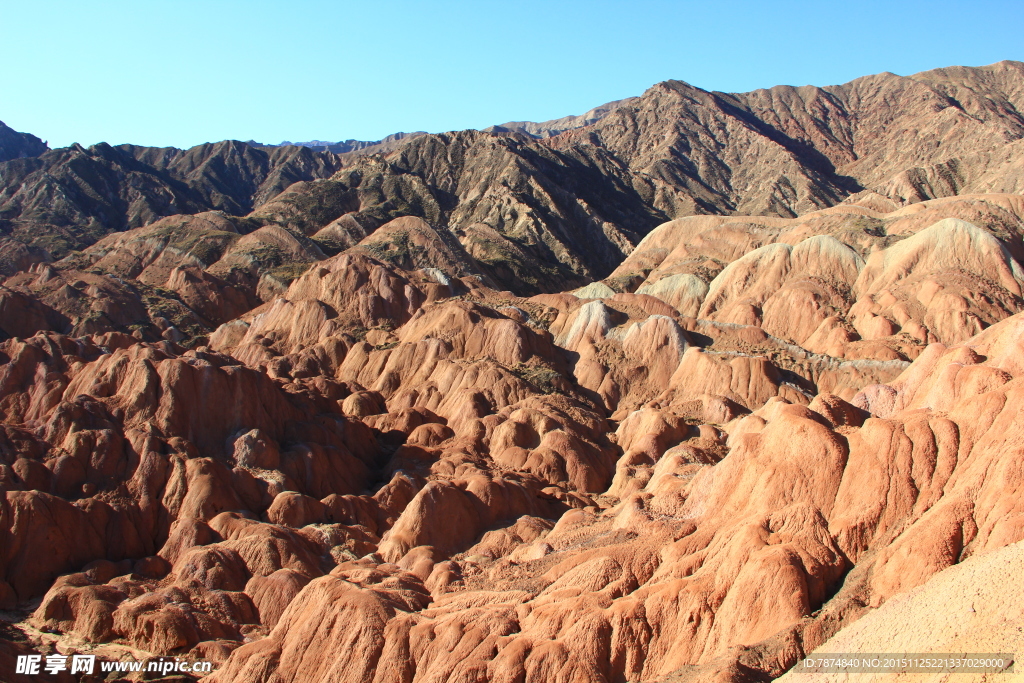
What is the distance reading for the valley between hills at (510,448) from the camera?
19250 millimetres

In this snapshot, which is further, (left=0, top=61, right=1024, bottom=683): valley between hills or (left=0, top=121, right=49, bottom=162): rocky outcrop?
(left=0, top=121, right=49, bottom=162): rocky outcrop

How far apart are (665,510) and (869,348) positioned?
32.0m

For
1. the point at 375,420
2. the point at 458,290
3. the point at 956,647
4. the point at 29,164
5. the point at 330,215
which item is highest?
the point at 29,164

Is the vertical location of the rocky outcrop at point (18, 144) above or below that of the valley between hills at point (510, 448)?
above

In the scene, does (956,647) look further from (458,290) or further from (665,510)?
(458,290)

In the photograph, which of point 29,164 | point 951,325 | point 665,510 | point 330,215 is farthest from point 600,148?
point 665,510

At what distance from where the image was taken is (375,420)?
154ft

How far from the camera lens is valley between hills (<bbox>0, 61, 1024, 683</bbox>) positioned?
63.2 ft

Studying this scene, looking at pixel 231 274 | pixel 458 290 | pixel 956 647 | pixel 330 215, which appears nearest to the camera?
pixel 956 647

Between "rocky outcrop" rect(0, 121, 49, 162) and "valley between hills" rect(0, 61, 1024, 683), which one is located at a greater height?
"rocky outcrop" rect(0, 121, 49, 162)

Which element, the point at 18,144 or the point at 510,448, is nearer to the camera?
the point at 510,448

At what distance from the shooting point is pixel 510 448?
41.5 metres

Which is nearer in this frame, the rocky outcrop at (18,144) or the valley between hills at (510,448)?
the valley between hills at (510,448)

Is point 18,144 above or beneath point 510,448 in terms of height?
above
